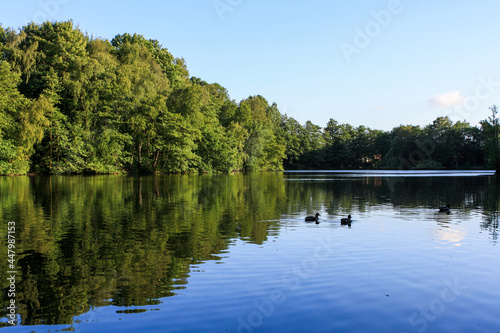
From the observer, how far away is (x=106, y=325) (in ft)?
20.3

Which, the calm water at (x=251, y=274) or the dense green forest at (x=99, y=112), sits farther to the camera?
the dense green forest at (x=99, y=112)

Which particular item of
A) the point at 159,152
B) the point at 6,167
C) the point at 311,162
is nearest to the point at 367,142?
the point at 311,162

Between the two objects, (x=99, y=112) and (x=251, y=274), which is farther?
(x=99, y=112)

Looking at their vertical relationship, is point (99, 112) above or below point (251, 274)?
above

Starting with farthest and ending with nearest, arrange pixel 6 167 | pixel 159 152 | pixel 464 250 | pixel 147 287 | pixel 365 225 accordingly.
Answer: pixel 159 152 < pixel 6 167 < pixel 365 225 < pixel 464 250 < pixel 147 287

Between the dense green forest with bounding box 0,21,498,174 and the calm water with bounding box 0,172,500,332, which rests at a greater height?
the dense green forest with bounding box 0,21,498,174

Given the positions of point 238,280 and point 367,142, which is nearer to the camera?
point 238,280

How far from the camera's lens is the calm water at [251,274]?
6.44 metres

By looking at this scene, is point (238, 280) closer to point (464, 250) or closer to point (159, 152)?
point (464, 250)

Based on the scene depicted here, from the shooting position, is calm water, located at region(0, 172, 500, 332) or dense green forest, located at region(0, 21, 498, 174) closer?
calm water, located at region(0, 172, 500, 332)

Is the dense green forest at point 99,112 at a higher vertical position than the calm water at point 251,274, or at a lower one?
higher

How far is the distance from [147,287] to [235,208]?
13677 millimetres

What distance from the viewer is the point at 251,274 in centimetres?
891

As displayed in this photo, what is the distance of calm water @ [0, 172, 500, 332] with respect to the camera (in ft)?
21.1
